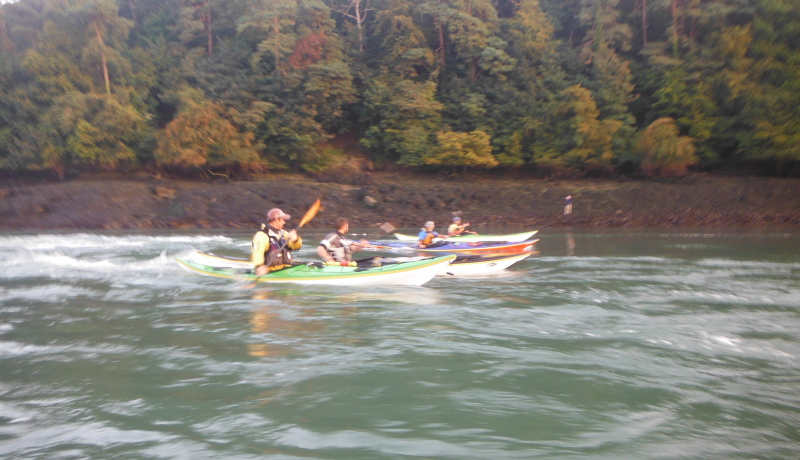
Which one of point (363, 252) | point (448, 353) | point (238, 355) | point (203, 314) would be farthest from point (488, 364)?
point (363, 252)

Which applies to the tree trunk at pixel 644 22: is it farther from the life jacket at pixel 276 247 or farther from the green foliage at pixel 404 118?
the life jacket at pixel 276 247

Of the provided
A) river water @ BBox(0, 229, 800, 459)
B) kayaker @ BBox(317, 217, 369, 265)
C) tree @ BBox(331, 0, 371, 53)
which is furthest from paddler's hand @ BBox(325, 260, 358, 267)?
tree @ BBox(331, 0, 371, 53)

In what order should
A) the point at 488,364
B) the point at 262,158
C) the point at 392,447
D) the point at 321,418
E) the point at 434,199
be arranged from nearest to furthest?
the point at 392,447
the point at 321,418
the point at 488,364
the point at 434,199
the point at 262,158

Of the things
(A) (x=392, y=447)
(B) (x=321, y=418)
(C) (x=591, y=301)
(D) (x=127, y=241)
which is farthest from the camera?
(D) (x=127, y=241)

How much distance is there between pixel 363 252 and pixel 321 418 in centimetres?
1294

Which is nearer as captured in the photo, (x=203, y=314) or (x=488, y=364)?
(x=488, y=364)

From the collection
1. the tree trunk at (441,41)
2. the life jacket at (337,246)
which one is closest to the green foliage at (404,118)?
the tree trunk at (441,41)

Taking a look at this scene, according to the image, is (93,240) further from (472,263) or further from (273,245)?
(472,263)

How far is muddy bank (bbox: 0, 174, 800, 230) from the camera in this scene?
26047mm

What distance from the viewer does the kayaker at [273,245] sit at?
9719 millimetres

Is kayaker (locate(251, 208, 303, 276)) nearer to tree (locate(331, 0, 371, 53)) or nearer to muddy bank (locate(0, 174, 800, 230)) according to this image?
muddy bank (locate(0, 174, 800, 230))

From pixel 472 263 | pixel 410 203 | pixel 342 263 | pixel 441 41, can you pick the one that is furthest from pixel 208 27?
pixel 342 263

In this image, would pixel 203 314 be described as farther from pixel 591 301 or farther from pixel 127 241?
pixel 127 241

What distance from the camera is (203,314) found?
30.3ft
